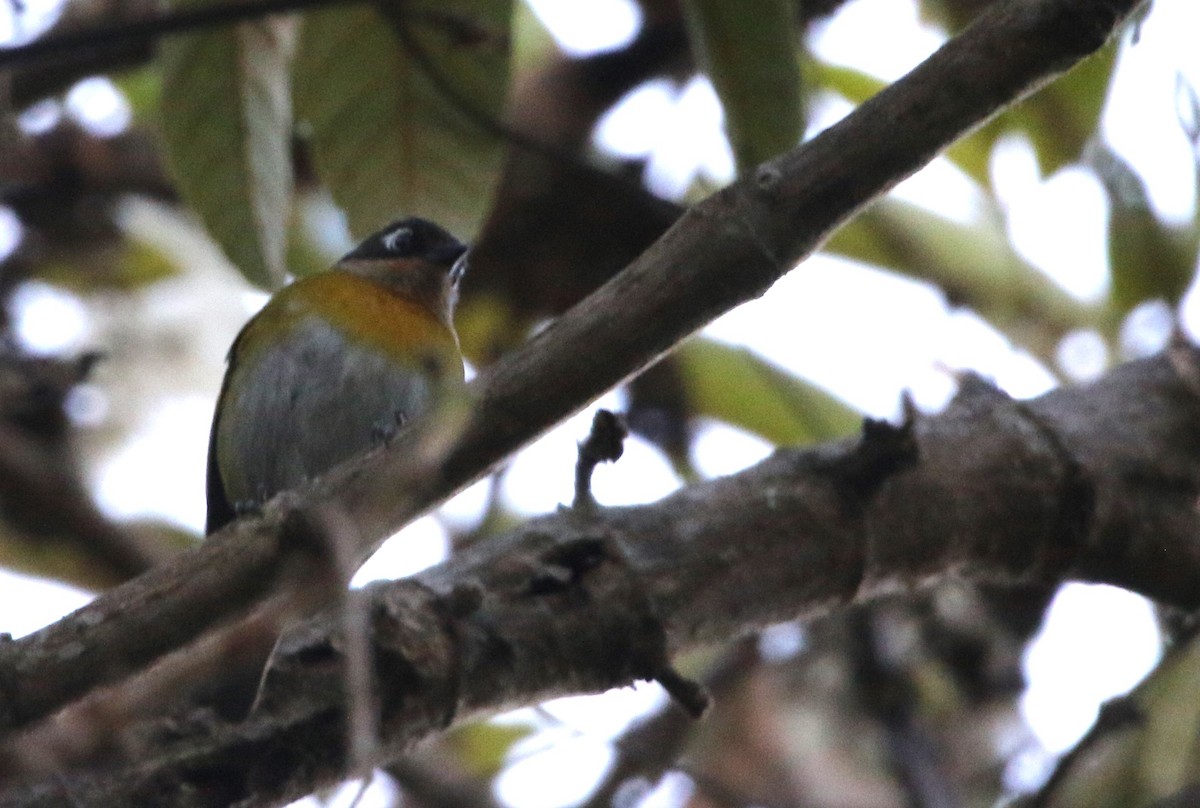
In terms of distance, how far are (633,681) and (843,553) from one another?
17.1 inches

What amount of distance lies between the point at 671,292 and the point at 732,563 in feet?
2.52

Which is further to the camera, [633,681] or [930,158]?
[633,681]

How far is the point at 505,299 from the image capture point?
5.23m

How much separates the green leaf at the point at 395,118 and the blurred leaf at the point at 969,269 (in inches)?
64.4

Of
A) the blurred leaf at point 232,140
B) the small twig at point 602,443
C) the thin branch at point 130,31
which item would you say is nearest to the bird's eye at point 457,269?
the blurred leaf at point 232,140

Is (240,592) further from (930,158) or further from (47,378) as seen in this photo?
(47,378)

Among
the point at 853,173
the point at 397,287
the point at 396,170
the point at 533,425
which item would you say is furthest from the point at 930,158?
the point at 397,287

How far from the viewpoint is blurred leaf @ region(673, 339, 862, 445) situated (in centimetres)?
473

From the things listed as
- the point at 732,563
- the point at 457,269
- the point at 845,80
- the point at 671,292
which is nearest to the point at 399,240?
the point at 457,269

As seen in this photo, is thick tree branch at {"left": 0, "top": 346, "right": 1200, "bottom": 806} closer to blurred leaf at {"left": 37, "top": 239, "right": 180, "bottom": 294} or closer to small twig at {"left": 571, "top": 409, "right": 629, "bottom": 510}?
small twig at {"left": 571, "top": 409, "right": 629, "bottom": 510}

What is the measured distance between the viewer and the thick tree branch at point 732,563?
2.19m

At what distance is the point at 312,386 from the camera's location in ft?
12.7

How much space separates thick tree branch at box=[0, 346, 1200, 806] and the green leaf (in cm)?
131

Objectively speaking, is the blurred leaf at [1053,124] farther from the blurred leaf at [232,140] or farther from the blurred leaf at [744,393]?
the blurred leaf at [232,140]
